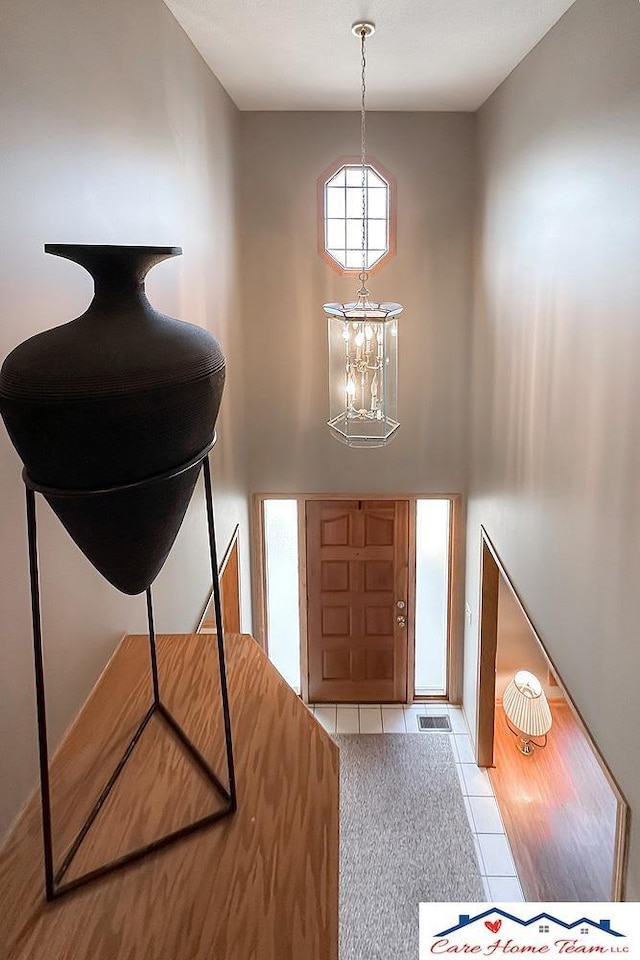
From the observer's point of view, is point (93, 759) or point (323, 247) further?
point (323, 247)

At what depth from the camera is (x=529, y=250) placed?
369cm

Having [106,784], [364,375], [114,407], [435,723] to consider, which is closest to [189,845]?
[106,784]

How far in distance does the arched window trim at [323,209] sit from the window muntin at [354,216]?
12mm

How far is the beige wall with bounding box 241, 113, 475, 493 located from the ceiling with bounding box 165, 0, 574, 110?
23 cm

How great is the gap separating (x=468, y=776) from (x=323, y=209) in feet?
14.0

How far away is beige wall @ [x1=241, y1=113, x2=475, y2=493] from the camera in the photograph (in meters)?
5.11

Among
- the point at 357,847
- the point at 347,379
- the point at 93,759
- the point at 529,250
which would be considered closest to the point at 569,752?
the point at 357,847

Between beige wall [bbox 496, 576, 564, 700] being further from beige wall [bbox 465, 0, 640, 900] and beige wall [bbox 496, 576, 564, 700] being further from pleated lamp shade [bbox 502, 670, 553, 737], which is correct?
beige wall [bbox 465, 0, 640, 900]

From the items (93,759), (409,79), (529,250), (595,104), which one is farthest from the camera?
(409,79)

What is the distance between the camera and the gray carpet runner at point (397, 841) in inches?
154

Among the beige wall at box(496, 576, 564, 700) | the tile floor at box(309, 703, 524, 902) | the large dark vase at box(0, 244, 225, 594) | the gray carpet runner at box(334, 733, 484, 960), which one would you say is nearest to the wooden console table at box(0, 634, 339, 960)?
the large dark vase at box(0, 244, 225, 594)

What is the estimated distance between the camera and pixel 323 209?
519 cm

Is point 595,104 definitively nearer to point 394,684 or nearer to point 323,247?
point 323,247

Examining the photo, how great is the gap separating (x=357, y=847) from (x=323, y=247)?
4131 millimetres
